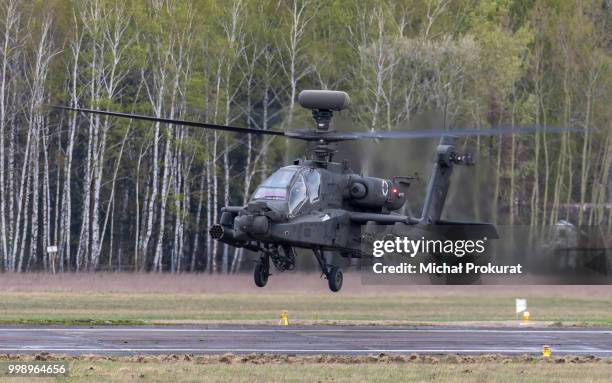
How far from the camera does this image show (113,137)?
192ft

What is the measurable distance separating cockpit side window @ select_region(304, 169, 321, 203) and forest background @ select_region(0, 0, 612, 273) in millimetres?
23916

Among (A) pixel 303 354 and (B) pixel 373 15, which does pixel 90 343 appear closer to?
(A) pixel 303 354

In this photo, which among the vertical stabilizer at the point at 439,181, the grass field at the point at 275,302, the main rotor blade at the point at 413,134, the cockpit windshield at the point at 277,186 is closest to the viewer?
the main rotor blade at the point at 413,134

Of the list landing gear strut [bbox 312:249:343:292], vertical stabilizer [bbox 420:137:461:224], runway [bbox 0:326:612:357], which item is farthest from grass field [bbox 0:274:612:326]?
landing gear strut [bbox 312:249:343:292]

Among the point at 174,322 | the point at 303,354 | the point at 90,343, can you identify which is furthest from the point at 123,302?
the point at 303,354

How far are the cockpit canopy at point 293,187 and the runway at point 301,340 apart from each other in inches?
131

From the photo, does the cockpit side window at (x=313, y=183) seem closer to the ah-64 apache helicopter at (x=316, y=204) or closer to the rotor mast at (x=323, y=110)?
the ah-64 apache helicopter at (x=316, y=204)

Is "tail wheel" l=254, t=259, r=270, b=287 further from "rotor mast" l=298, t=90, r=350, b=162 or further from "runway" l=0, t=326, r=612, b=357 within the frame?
"rotor mast" l=298, t=90, r=350, b=162

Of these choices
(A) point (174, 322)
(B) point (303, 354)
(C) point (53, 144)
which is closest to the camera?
(B) point (303, 354)

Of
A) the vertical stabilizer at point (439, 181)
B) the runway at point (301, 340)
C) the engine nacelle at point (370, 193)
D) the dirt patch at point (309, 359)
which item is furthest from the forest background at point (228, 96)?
the dirt patch at point (309, 359)

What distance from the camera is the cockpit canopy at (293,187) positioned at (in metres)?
27.3

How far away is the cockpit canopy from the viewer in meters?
27.3

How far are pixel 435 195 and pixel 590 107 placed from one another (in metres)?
26.3

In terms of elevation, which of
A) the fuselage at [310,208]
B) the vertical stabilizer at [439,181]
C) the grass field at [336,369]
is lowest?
the grass field at [336,369]
